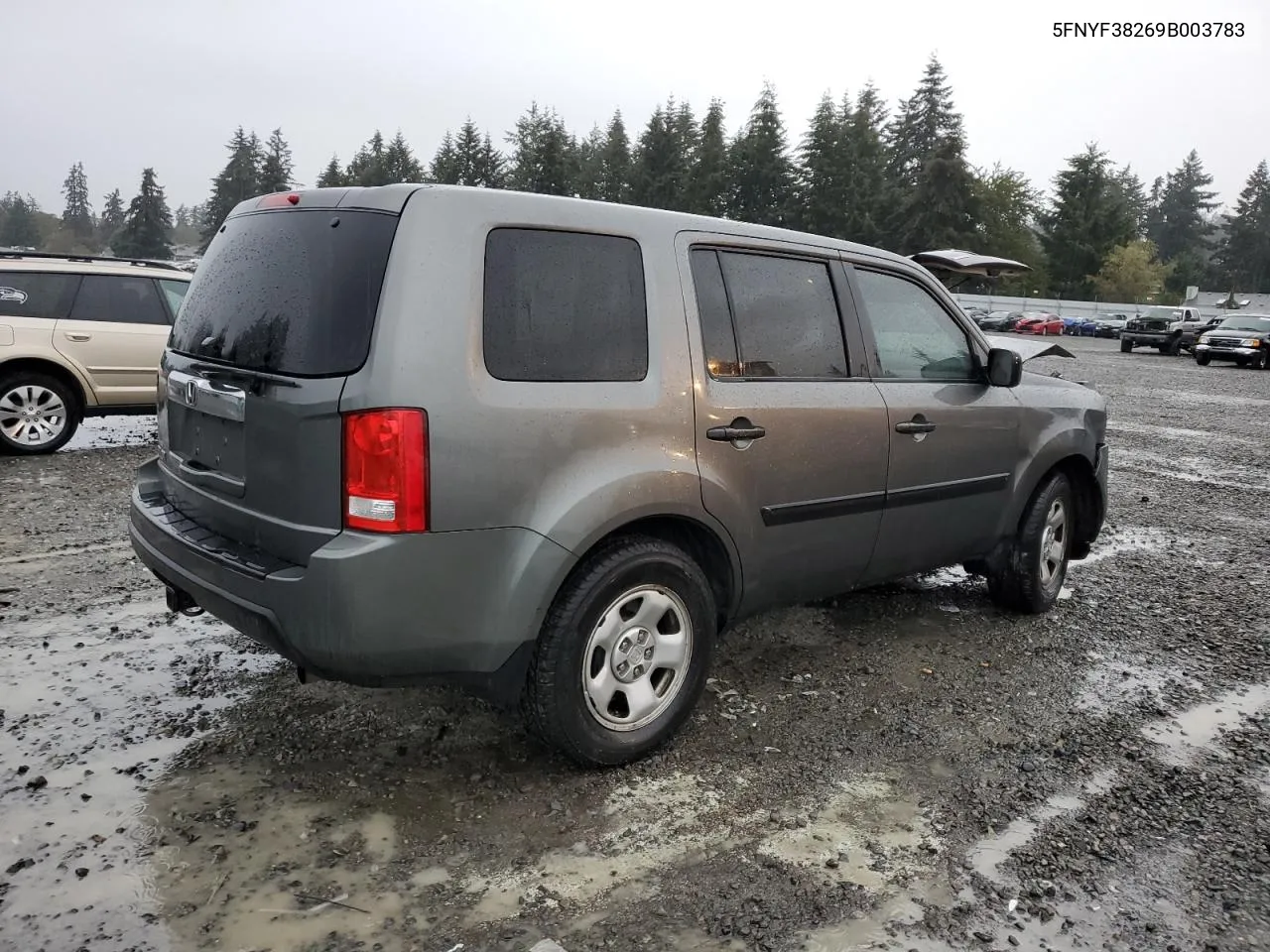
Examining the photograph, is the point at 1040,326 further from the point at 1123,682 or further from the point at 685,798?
the point at 685,798

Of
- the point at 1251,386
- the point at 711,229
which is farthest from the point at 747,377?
the point at 1251,386

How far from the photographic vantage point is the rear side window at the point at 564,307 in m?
3.01

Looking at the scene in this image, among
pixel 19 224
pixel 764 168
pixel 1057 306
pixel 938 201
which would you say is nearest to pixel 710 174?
pixel 764 168

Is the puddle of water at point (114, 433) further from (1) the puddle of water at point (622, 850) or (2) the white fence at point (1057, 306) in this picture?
(2) the white fence at point (1057, 306)

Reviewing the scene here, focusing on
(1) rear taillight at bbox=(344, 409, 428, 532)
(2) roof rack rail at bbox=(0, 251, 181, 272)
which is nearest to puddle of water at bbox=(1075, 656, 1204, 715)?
(1) rear taillight at bbox=(344, 409, 428, 532)

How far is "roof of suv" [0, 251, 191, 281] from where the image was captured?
8.86 m

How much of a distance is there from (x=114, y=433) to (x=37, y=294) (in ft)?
6.16

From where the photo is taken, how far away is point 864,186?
241ft

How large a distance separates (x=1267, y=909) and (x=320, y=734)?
3050 millimetres

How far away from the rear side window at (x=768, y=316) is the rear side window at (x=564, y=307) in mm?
330

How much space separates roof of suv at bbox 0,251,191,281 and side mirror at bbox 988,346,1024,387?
24.2 feet

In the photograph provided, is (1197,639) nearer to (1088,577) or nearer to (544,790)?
(1088,577)

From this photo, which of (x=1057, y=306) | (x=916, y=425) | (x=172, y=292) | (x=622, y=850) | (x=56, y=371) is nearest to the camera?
(x=622, y=850)

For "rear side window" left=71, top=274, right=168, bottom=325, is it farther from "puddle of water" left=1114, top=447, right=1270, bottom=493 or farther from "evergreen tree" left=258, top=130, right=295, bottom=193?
"evergreen tree" left=258, top=130, right=295, bottom=193
